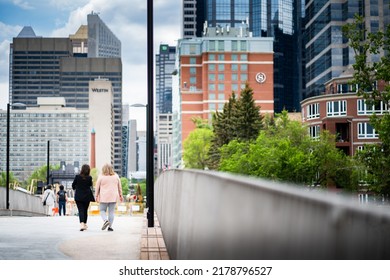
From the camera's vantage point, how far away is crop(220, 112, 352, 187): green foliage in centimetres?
7550

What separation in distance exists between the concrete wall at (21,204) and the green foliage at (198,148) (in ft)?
227

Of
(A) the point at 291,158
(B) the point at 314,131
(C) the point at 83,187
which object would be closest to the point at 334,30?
(B) the point at 314,131

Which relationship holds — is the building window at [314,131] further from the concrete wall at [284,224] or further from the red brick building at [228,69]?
the concrete wall at [284,224]

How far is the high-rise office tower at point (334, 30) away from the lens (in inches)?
4348

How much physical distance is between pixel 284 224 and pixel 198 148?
10523 cm

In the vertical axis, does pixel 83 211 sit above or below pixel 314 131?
below

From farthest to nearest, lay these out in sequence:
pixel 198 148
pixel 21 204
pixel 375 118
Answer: pixel 198 148 < pixel 21 204 < pixel 375 118

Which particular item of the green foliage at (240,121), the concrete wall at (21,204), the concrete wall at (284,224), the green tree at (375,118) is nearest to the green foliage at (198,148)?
the green foliage at (240,121)

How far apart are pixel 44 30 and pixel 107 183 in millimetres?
8564

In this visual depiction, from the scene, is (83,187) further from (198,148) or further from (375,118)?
(198,148)

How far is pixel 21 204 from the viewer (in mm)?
32281

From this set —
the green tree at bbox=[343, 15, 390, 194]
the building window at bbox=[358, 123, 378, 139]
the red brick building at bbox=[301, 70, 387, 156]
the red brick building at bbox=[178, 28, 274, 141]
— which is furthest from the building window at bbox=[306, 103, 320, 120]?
the red brick building at bbox=[178, 28, 274, 141]

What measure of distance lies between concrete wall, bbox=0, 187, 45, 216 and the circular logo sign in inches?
4932

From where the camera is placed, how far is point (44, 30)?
605 centimetres
